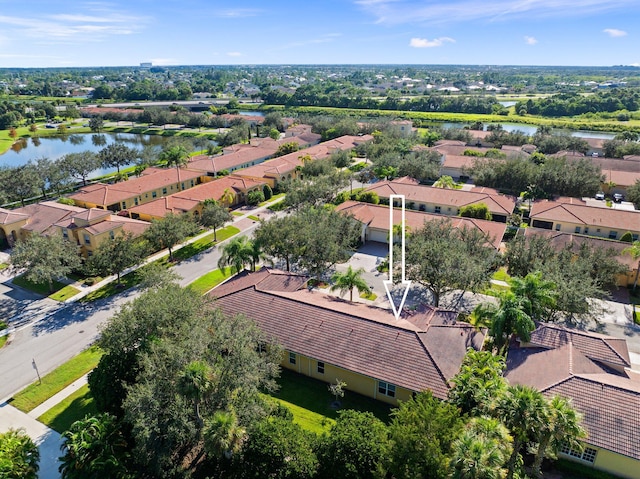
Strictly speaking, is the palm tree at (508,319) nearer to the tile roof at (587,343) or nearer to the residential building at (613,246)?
the tile roof at (587,343)

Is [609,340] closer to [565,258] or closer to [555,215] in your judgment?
[565,258]

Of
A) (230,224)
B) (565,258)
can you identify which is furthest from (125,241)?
(565,258)

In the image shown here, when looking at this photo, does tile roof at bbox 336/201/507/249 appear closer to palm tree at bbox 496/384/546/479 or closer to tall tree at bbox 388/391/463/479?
tall tree at bbox 388/391/463/479

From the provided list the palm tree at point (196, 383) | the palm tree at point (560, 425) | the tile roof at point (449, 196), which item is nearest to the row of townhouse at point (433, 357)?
the palm tree at point (560, 425)

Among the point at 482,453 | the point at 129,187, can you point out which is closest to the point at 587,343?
the point at 482,453

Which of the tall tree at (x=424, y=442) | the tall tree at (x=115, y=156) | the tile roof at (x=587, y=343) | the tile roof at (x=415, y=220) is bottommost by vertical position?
the tile roof at (x=587, y=343)
